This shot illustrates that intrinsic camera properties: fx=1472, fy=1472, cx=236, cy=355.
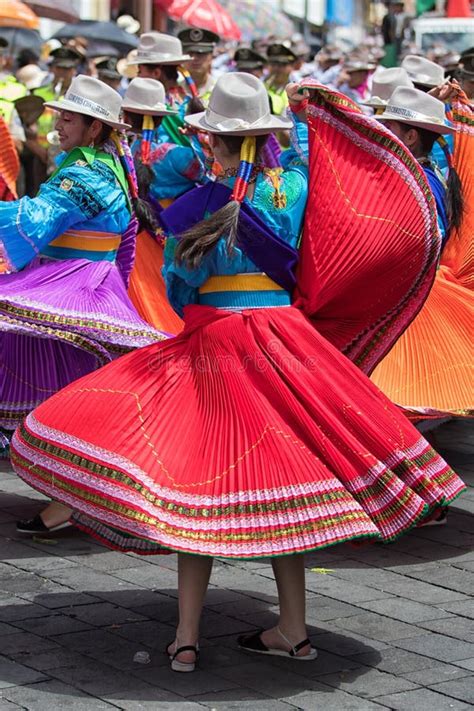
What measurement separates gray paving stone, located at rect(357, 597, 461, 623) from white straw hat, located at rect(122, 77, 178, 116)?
3604 millimetres

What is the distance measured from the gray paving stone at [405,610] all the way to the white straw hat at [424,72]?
3.47 metres

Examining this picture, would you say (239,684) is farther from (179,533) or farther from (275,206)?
(275,206)

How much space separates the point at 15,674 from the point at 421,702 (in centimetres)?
114

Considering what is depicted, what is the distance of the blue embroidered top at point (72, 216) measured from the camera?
5473mm

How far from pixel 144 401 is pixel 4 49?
Result: 29.5 feet

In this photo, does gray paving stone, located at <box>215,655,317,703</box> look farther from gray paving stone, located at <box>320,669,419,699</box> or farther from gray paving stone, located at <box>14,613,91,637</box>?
gray paving stone, located at <box>14,613,91,637</box>

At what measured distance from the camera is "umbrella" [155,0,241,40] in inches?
706

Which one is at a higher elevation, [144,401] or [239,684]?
[144,401]

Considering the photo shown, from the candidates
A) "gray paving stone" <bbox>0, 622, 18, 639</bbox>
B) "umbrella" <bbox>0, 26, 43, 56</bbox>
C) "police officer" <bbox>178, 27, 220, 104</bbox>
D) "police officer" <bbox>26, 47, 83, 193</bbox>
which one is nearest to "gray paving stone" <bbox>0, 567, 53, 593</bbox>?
"gray paving stone" <bbox>0, 622, 18, 639</bbox>

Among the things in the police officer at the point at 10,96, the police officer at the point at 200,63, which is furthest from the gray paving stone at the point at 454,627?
the police officer at the point at 10,96

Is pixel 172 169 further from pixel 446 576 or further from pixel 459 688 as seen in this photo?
pixel 459 688

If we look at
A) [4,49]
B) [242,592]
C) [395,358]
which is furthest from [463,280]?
[4,49]

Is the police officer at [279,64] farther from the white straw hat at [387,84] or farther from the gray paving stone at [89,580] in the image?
the gray paving stone at [89,580]

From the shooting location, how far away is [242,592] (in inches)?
197
